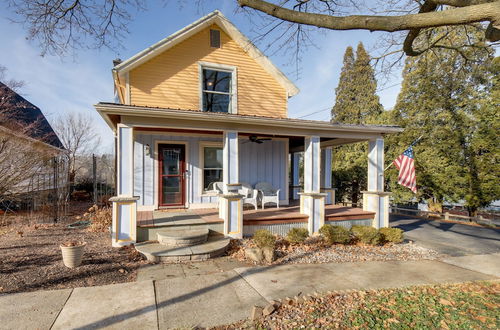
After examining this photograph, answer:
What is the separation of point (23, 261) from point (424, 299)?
6.80 m

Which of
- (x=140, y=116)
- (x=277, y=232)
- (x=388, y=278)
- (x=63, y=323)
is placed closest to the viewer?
(x=63, y=323)

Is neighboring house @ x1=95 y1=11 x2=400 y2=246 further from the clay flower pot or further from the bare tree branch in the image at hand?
the bare tree branch

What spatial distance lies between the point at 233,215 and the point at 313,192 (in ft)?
8.12

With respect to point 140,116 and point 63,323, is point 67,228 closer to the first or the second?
point 140,116

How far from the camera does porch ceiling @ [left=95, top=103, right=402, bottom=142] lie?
5449 millimetres

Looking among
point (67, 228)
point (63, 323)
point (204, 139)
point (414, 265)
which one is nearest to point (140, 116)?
point (204, 139)

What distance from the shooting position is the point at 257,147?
9109mm

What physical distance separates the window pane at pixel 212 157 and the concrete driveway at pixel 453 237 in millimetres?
6633

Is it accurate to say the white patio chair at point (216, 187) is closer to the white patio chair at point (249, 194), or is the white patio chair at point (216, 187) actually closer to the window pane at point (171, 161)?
the white patio chair at point (249, 194)

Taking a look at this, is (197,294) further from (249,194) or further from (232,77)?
(232,77)

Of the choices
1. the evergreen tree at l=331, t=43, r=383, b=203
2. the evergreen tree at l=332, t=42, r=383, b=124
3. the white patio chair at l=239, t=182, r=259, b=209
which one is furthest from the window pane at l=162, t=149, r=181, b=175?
the evergreen tree at l=332, t=42, r=383, b=124

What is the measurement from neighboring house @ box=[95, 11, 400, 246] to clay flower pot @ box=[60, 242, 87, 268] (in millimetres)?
2328

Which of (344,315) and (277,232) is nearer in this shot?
(344,315)

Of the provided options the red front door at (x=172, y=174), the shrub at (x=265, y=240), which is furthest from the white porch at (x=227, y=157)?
the shrub at (x=265, y=240)
